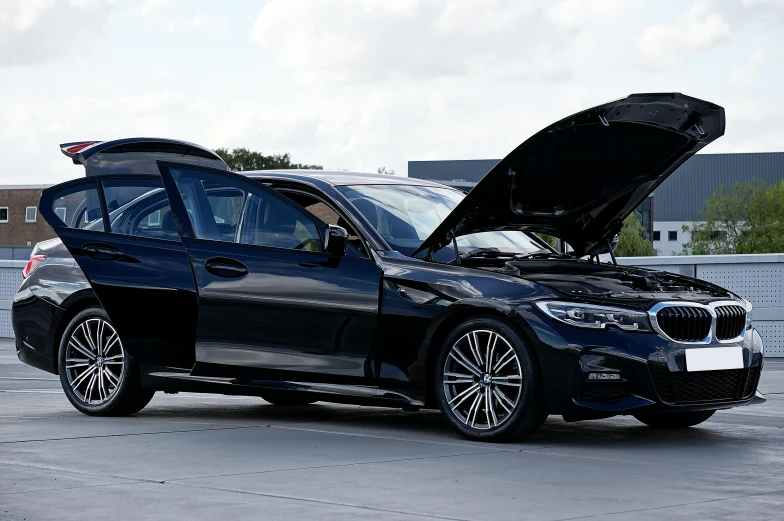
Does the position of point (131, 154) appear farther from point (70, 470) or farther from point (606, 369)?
point (606, 369)

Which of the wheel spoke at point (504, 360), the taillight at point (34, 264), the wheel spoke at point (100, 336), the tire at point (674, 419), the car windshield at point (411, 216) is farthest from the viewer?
the taillight at point (34, 264)

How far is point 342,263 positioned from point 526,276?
47.2 inches

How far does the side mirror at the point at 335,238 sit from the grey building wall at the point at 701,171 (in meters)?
105

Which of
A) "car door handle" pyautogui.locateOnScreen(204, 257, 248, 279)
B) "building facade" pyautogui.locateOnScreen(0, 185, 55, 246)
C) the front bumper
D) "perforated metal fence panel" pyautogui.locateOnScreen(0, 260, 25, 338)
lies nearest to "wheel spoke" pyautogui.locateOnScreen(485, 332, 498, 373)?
the front bumper

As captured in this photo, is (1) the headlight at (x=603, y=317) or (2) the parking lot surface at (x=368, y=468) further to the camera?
(1) the headlight at (x=603, y=317)

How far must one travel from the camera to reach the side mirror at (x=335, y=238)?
8.33 meters

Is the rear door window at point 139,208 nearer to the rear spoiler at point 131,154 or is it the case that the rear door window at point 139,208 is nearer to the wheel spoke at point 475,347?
the rear spoiler at point 131,154

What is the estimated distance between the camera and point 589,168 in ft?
28.2

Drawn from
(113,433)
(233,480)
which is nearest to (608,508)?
(233,480)

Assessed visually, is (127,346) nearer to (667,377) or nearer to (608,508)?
(667,377)

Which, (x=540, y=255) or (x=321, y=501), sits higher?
(x=540, y=255)

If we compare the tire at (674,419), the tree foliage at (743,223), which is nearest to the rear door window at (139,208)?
the tire at (674,419)

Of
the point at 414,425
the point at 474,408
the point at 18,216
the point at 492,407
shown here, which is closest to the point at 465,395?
the point at 474,408

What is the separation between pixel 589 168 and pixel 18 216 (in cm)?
8769
